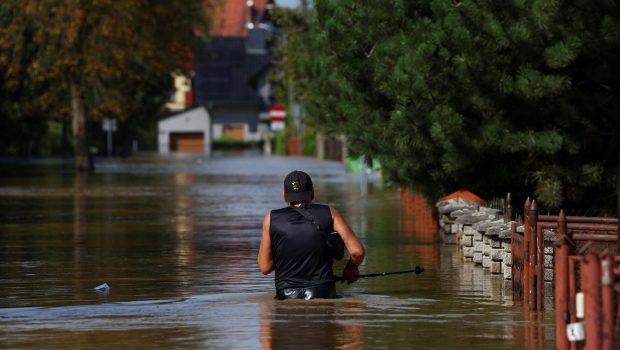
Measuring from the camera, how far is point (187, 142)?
522ft

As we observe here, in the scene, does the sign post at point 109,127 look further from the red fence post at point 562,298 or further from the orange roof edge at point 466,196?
the red fence post at point 562,298

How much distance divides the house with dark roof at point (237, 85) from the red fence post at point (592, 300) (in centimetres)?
14897

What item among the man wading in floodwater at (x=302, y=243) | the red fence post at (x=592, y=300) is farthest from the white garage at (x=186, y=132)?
the red fence post at (x=592, y=300)

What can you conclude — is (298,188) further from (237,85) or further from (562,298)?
(237,85)

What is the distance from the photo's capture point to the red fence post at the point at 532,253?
1445cm

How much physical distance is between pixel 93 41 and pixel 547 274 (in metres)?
48.6

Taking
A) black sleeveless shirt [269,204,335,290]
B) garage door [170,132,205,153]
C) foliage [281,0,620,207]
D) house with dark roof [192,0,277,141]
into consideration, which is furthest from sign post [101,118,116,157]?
black sleeveless shirt [269,204,335,290]

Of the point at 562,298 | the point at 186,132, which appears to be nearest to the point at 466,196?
the point at 562,298

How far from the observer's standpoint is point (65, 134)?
11100 cm

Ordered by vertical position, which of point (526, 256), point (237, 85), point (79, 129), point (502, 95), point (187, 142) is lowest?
point (526, 256)

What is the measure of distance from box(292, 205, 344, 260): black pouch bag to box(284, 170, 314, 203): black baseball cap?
5.0 inches

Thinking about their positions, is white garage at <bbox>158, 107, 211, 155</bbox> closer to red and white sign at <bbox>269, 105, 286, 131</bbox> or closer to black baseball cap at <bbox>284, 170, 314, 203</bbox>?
red and white sign at <bbox>269, 105, 286, 131</bbox>

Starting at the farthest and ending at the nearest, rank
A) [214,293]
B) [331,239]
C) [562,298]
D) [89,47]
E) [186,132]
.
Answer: [186,132]
[89,47]
[214,293]
[331,239]
[562,298]

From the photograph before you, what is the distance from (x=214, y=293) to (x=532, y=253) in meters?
3.45
